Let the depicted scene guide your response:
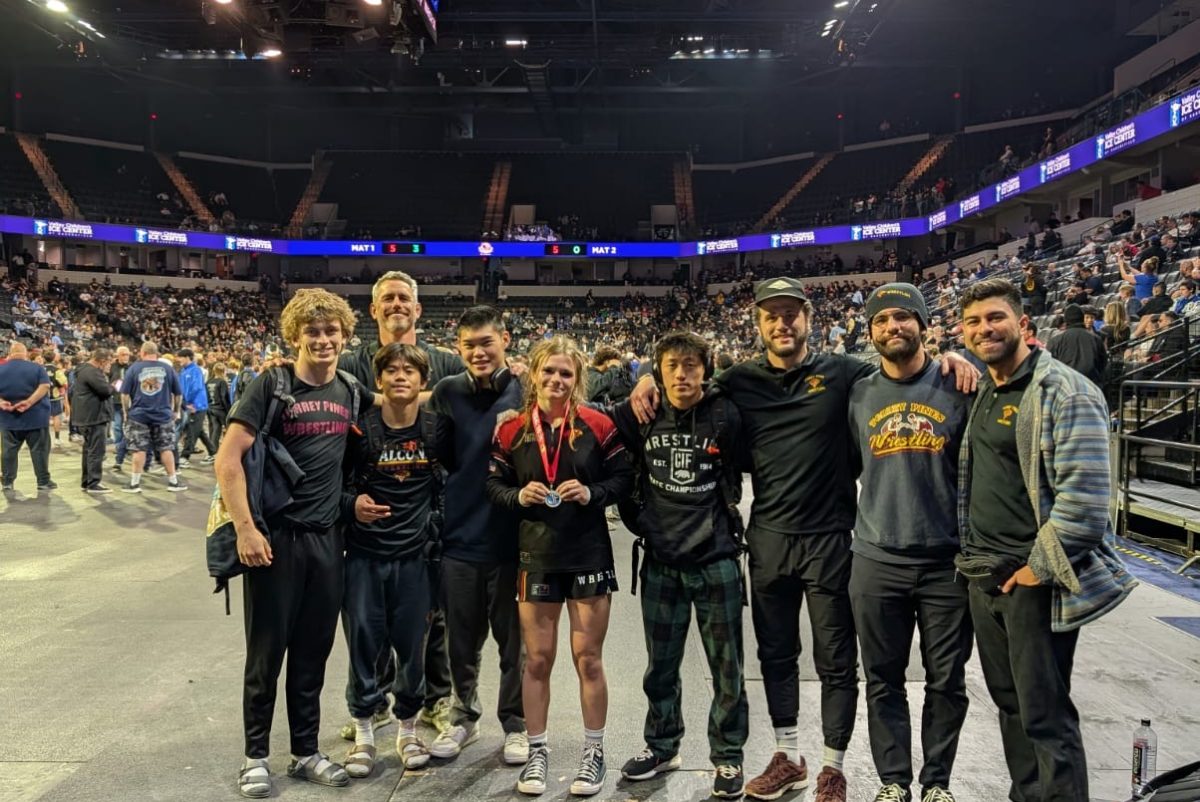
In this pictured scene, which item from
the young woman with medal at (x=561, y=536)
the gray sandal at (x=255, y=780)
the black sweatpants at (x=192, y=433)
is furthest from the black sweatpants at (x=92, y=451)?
the young woman with medal at (x=561, y=536)

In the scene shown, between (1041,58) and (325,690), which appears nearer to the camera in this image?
(325,690)

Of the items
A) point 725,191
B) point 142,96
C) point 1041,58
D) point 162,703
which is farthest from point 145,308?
point 1041,58

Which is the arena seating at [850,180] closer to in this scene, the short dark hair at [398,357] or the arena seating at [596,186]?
the arena seating at [596,186]

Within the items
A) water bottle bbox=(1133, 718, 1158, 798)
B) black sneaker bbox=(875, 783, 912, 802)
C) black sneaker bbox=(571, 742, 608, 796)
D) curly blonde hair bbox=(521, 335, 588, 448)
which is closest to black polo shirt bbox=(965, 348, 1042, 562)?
water bottle bbox=(1133, 718, 1158, 798)

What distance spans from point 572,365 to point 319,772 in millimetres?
1823

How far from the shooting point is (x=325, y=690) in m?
3.63

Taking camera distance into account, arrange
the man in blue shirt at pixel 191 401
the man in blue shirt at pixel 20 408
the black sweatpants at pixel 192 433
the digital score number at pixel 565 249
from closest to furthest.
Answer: the man in blue shirt at pixel 20 408, the man in blue shirt at pixel 191 401, the black sweatpants at pixel 192 433, the digital score number at pixel 565 249

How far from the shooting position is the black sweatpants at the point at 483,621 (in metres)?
3.02

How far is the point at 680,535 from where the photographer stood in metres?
2.85

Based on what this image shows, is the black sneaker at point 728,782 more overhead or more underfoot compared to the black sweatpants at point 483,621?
more underfoot

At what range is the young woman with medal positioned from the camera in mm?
2830

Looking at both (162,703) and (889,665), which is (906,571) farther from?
(162,703)

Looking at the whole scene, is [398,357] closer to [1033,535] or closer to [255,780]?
[255,780]

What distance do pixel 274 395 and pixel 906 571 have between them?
7.92ft
